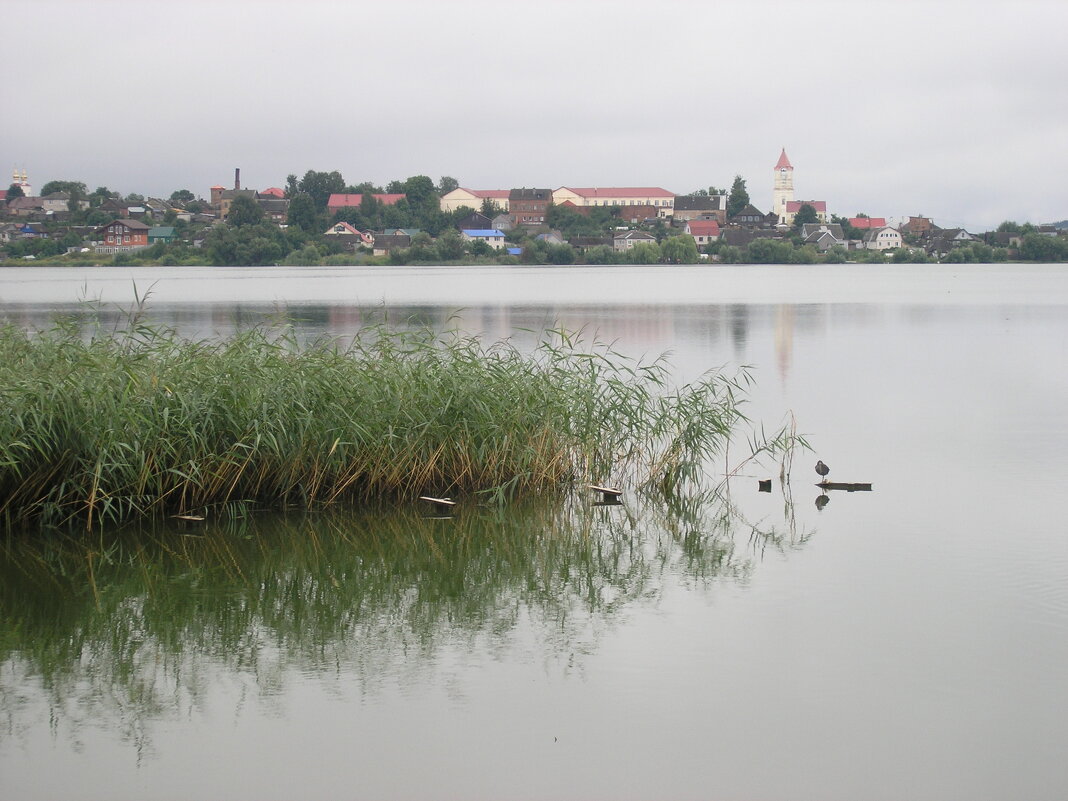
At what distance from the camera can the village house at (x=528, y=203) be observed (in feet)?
554

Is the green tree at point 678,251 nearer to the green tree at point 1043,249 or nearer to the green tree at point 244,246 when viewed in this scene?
the green tree at point 1043,249

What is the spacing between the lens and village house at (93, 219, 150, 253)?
118 metres

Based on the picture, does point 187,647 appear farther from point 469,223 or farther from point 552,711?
point 469,223

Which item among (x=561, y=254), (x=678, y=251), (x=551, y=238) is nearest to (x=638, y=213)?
(x=551, y=238)

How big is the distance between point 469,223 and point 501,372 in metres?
142

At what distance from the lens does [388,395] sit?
957cm

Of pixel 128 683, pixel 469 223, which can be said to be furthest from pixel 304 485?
pixel 469 223

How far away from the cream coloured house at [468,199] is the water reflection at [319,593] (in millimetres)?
164102

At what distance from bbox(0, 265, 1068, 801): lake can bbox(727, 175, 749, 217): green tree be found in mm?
170167

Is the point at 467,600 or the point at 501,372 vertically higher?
the point at 501,372

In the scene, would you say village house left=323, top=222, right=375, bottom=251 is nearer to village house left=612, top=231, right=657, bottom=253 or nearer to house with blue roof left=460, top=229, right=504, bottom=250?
house with blue roof left=460, top=229, right=504, bottom=250

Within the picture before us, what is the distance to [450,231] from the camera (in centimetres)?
12962

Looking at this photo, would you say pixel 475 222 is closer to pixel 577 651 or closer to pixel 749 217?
pixel 749 217

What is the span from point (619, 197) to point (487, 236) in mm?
57797
